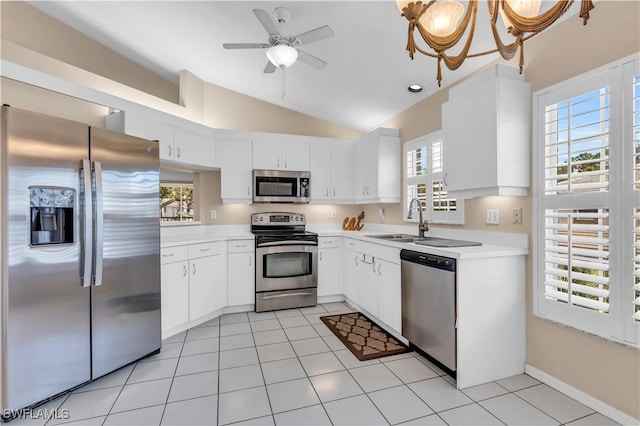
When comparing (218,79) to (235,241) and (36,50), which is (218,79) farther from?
(235,241)

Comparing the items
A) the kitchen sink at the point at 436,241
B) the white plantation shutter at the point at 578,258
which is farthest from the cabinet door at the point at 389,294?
the white plantation shutter at the point at 578,258

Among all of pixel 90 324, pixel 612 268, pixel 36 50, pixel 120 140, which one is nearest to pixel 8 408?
pixel 90 324

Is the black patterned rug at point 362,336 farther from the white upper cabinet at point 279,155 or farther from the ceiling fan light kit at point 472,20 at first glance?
the ceiling fan light kit at point 472,20

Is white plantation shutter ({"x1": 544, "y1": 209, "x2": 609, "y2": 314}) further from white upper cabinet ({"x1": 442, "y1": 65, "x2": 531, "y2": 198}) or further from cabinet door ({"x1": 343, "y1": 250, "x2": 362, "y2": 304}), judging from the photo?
cabinet door ({"x1": 343, "y1": 250, "x2": 362, "y2": 304})

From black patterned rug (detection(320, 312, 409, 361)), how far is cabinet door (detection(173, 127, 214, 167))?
7.63ft

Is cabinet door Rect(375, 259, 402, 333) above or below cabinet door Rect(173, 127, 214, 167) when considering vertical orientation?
below

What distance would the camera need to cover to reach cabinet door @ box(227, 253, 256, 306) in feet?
11.8

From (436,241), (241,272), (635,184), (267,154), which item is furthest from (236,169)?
(635,184)

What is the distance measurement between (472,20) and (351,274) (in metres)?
3.06

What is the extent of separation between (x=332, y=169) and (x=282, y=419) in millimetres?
3176

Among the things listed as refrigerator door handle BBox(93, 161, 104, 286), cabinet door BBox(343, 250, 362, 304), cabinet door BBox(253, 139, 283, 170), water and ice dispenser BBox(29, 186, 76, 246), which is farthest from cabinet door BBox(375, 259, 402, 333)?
water and ice dispenser BBox(29, 186, 76, 246)

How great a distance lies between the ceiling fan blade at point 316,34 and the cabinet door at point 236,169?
6.56 feet

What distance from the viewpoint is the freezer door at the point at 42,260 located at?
1.75 metres

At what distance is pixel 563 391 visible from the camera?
200cm
